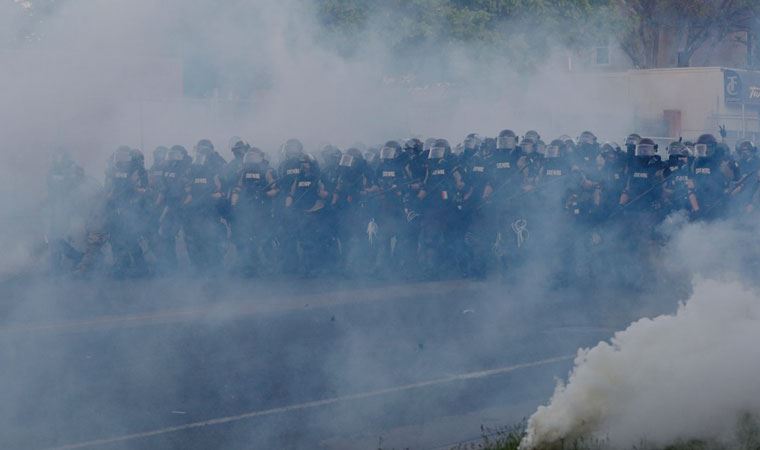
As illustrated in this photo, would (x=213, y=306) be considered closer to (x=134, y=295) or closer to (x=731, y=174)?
(x=134, y=295)

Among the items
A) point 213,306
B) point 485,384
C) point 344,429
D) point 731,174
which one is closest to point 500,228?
point 731,174

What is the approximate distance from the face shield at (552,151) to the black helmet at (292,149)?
2.91 m

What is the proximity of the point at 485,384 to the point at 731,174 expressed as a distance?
240 inches

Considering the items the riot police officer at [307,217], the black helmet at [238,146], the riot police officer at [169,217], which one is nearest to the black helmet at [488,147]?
the riot police officer at [307,217]

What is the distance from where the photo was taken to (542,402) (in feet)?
23.2

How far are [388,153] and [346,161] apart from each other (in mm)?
523

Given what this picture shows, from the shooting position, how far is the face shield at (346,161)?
13.1 m

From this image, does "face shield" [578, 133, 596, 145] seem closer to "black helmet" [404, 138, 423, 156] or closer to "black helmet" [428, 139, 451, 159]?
"black helmet" [428, 139, 451, 159]

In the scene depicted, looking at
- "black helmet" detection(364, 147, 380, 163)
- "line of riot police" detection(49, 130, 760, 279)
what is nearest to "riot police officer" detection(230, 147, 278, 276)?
"line of riot police" detection(49, 130, 760, 279)

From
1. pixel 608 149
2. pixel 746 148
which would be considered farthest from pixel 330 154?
pixel 746 148

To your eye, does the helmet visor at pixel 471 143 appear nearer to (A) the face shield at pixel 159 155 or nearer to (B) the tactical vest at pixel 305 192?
(B) the tactical vest at pixel 305 192

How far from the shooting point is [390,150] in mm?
13297

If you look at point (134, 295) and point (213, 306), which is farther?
point (134, 295)

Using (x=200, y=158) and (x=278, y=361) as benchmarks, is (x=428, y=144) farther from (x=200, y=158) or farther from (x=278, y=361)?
(x=278, y=361)
